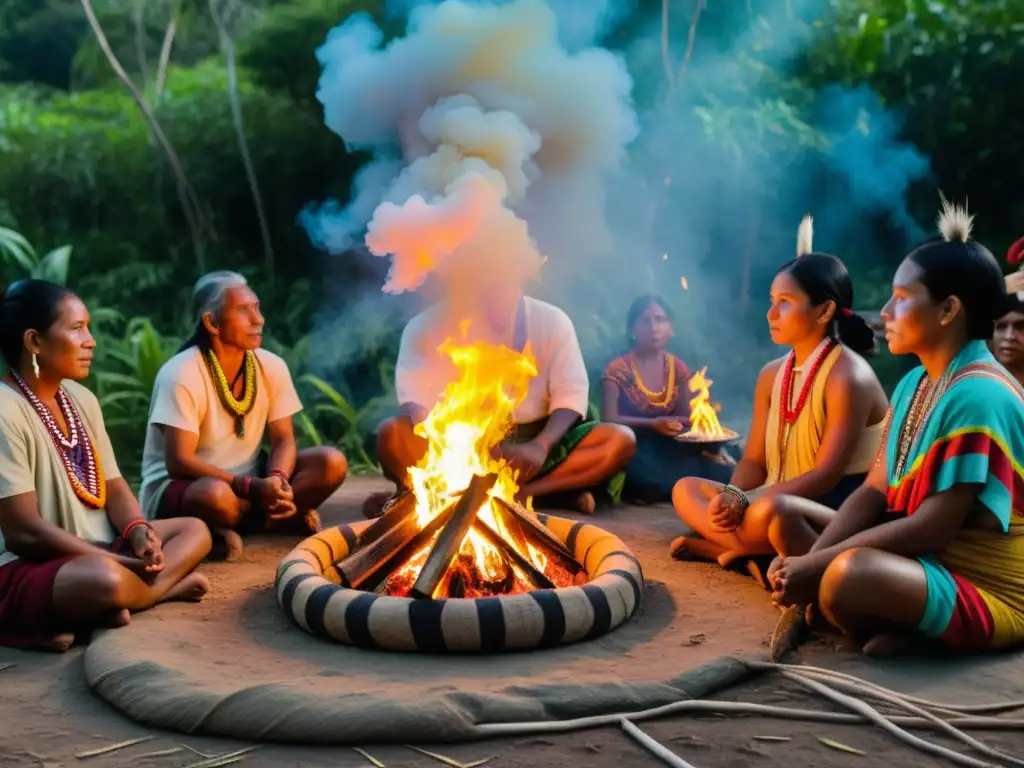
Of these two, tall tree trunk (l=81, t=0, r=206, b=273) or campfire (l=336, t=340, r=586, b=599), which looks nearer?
campfire (l=336, t=340, r=586, b=599)

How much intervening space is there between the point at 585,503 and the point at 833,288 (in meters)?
2.17

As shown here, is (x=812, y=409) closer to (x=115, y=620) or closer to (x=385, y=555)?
(x=385, y=555)

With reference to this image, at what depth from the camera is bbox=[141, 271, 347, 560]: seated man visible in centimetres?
485

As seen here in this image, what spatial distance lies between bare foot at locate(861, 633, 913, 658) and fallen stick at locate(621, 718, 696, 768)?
3.45ft

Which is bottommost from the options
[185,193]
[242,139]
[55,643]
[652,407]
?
[55,643]

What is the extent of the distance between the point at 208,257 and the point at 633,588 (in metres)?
8.73

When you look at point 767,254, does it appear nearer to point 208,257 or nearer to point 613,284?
point 613,284

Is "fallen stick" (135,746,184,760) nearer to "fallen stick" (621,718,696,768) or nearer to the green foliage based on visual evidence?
"fallen stick" (621,718,696,768)

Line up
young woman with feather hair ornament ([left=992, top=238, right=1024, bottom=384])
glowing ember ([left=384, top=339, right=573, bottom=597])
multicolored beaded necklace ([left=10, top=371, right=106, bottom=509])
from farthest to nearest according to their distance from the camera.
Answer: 1. young woman with feather hair ornament ([left=992, top=238, right=1024, bottom=384])
2. glowing ember ([left=384, top=339, right=573, bottom=597])
3. multicolored beaded necklace ([left=10, top=371, right=106, bottom=509])

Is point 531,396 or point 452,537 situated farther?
point 531,396

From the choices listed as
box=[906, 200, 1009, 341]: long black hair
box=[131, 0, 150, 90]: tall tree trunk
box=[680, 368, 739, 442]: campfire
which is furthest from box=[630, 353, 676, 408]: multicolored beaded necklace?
box=[131, 0, 150, 90]: tall tree trunk

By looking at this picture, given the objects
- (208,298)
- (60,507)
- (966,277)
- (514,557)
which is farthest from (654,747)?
(208,298)

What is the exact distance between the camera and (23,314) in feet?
12.6

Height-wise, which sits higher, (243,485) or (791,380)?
(791,380)
